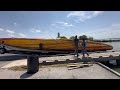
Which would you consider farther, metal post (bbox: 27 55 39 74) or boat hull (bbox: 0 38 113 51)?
boat hull (bbox: 0 38 113 51)

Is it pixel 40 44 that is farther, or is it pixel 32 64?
pixel 40 44

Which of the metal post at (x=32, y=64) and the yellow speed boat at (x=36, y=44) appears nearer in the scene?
the metal post at (x=32, y=64)

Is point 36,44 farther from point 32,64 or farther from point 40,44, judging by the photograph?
point 32,64

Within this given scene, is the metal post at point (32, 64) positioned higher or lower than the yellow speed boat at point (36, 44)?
lower

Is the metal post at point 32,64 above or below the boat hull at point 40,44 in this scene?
below

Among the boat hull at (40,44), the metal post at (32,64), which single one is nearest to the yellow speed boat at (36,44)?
the boat hull at (40,44)

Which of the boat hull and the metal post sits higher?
the boat hull

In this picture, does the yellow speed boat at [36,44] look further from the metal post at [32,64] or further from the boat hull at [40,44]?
the metal post at [32,64]

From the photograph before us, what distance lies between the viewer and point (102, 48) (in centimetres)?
2159

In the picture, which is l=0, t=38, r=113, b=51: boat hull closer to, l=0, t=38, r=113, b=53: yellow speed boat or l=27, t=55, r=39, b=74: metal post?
l=0, t=38, r=113, b=53: yellow speed boat

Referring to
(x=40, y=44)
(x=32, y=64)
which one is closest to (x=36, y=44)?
(x=40, y=44)

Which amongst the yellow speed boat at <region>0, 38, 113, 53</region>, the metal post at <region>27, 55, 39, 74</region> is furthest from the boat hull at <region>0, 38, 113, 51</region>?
the metal post at <region>27, 55, 39, 74</region>
